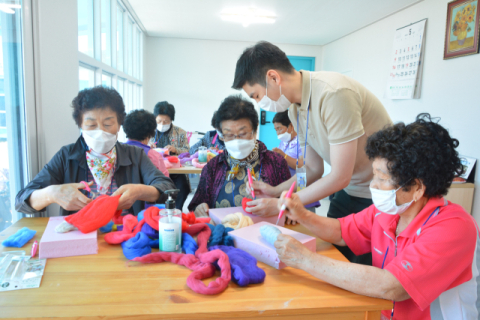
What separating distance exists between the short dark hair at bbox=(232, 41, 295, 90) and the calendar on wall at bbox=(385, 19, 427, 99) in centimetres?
360

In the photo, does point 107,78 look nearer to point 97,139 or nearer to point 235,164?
point 97,139

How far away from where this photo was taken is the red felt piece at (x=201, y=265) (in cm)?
92

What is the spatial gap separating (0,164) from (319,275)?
1824mm

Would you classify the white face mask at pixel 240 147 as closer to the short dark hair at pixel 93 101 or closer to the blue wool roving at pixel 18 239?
the short dark hair at pixel 93 101

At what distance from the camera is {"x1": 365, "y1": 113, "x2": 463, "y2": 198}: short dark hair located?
1.04 metres

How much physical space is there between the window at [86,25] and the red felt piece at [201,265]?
284 centimetres

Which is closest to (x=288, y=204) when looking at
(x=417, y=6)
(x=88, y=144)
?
(x=88, y=144)

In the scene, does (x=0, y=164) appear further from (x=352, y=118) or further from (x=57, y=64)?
(x=352, y=118)

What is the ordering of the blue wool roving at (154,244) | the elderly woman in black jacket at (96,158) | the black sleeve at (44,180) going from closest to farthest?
the blue wool roving at (154,244)
the black sleeve at (44,180)
the elderly woman in black jacket at (96,158)

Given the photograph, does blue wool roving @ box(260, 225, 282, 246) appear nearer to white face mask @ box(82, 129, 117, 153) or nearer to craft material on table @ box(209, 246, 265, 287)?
craft material on table @ box(209, 246, 265, 287)

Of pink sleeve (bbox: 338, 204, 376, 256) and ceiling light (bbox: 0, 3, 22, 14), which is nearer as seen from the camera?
pink sleeve (bbox: 338, 204, 376, 256)

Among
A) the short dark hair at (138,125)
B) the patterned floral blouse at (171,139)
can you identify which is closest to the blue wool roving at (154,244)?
the short dark hair at (138,125)

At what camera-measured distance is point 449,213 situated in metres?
1.02

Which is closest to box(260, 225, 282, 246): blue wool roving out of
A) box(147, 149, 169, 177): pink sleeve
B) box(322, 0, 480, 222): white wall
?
box(147, 149, 169, 177): pink sleeve
